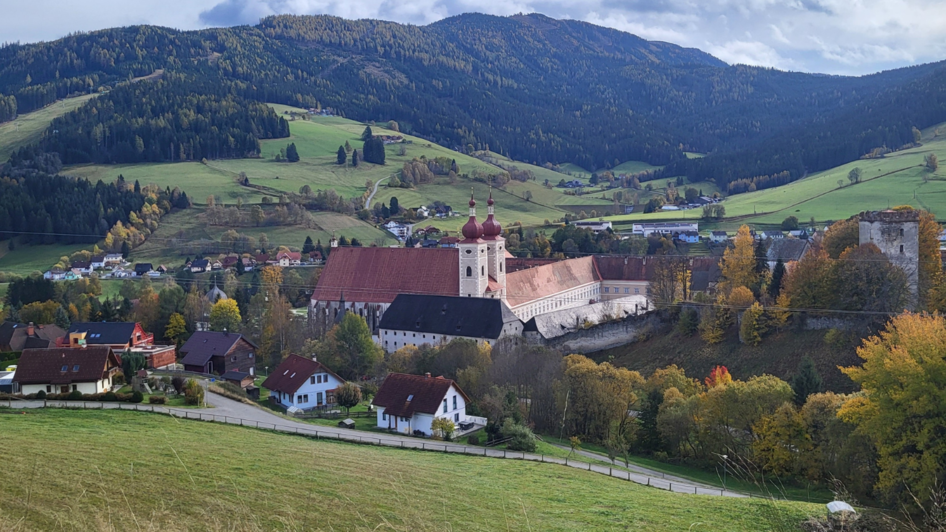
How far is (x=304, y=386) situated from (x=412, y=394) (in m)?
9.80

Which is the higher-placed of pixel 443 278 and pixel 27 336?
pixel 443 278

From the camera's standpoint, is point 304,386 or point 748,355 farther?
point 748,355

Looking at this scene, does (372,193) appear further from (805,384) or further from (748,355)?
(805,384)

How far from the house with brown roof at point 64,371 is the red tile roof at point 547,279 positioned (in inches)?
1536

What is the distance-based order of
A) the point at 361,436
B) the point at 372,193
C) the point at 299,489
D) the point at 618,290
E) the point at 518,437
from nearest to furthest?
the point at 299,489, the point at 518,437, the point at 361,436, the point at 618,290, the point at 372,193

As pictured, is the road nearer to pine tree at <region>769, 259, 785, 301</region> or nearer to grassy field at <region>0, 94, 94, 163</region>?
grassy field at <region>0, 94, 94, 163</region>

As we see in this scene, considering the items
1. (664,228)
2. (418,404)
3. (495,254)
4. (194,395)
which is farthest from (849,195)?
(194,395)

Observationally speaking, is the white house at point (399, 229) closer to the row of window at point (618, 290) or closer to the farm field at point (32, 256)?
the row of window at point (618, 290)

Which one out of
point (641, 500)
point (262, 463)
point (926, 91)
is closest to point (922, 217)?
point (641, 500)

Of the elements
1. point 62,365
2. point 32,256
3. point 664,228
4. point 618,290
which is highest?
point 664,228

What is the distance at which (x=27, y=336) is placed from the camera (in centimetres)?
5959

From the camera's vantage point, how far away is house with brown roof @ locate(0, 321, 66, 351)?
190 feet

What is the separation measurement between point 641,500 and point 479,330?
4006 centimetres

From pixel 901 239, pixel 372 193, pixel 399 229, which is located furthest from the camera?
pixel 372 193
